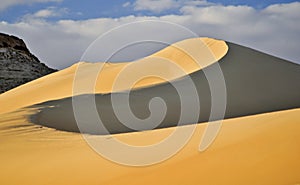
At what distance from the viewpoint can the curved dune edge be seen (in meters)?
13.1

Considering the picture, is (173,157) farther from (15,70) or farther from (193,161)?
(15,70)

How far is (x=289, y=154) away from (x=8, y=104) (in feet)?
37.7

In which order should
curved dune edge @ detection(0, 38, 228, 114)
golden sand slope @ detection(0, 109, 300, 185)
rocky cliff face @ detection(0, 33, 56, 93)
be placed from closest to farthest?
1. golden sand slope @ detection(0, 109, 300, 185)
2. curved dune edge @ detection(0, 38, 228, 114)
3. rocky cliff face @ detection(0, 33, 56, 93)

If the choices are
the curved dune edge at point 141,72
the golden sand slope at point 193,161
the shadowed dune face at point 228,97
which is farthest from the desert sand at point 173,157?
the curved dune edge at point 141,72

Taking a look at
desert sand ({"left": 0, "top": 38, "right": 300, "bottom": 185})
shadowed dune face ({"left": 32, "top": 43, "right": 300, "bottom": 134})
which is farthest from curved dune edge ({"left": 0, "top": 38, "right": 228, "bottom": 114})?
desert sand ({"left": 0, "top": 38, "right": 300, "bottom": 185})

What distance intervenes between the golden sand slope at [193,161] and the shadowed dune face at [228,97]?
188 centimetres

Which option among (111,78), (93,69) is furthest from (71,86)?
(93,69)

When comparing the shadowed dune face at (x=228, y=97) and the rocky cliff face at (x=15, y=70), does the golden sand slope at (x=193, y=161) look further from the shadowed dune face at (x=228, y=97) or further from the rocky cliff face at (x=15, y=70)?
the rocky cliff face at (x=15, y=70)

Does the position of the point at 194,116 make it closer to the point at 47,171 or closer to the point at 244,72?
the point at 244,72

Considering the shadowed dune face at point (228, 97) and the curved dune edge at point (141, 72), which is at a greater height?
the curved dune edge at point (141, 72)

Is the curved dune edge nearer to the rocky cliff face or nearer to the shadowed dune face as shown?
the shadowed dune face

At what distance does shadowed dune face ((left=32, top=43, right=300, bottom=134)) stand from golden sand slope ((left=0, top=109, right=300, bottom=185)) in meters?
1.88

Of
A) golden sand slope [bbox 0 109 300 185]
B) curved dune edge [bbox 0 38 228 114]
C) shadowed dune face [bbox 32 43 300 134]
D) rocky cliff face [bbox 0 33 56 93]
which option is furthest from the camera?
rocky cliff face [bbox 0 33 56 93]

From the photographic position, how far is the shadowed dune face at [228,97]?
324 inches
